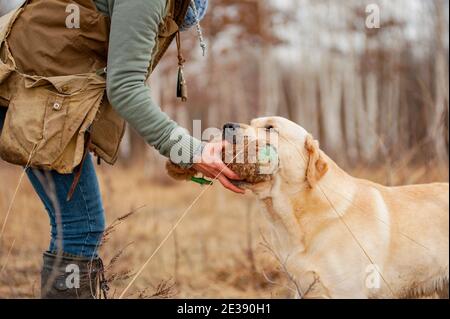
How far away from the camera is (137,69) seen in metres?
2.14

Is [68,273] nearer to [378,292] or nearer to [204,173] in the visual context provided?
[204,173]

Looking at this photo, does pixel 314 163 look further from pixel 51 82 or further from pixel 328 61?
pixel 328 61

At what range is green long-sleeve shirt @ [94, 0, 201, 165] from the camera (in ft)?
6.86

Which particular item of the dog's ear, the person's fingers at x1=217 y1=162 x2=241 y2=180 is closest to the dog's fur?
the dog's ear

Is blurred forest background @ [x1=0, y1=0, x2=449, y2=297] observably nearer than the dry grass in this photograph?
No

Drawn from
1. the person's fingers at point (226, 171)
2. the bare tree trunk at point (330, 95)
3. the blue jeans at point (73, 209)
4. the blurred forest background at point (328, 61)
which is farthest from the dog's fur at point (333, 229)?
the bare tree trunk at point (330, 95)

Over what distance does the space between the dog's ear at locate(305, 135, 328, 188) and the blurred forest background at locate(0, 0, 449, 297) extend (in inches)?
25.0

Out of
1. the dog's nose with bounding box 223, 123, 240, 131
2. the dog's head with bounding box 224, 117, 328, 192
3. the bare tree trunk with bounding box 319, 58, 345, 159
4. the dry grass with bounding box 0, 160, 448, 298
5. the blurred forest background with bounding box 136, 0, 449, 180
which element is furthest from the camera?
the bare tree trunk with bounding box 319, 58, 345, 159

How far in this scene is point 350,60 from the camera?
18.4 m

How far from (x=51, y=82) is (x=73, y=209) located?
21.7 inches

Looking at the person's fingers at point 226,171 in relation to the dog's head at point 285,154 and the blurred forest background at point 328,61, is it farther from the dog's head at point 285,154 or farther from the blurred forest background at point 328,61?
the blurred forest background at point 328,61

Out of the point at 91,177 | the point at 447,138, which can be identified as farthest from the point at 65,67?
the point at 447,138

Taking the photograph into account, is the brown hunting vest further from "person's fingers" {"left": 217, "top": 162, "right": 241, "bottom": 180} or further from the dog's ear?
the dog's ear
